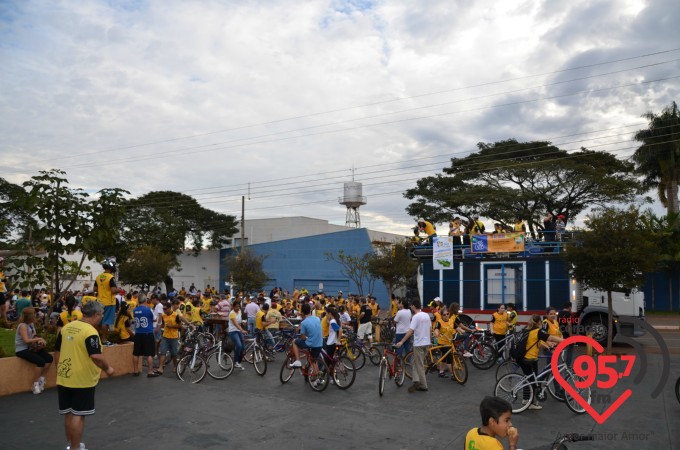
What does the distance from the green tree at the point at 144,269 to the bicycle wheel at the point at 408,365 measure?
106 feet

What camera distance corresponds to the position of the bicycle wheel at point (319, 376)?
1098cm

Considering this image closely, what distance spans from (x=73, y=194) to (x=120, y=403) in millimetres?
4510

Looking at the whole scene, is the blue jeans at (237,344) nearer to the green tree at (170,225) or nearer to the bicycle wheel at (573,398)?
the bicycle wheel at (573,398)

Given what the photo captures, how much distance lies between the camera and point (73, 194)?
11.7 metres

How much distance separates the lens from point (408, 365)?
39.4ft

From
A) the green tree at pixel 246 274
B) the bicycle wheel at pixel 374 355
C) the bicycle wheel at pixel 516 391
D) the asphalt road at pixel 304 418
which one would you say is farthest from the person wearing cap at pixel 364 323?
the green tree at pixel 246 274

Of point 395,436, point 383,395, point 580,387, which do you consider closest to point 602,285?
point 580,387

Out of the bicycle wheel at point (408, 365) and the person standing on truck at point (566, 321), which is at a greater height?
the person standing on truck at point (566, 321)

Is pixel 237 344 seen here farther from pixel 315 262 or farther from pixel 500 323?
pixel 315 262

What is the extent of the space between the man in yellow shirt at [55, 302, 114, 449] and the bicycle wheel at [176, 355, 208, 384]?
5.71 meters

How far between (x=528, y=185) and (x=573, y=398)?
33780 mm

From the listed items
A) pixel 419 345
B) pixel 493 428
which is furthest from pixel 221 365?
pixel 493 428

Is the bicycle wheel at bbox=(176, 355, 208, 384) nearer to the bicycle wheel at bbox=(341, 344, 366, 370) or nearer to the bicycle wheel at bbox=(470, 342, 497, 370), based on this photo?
the bicycle wheel at bbox=(341, 344, 366, 370)

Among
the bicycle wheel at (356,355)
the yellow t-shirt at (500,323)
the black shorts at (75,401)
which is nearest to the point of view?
the black shorts at (75,401)
